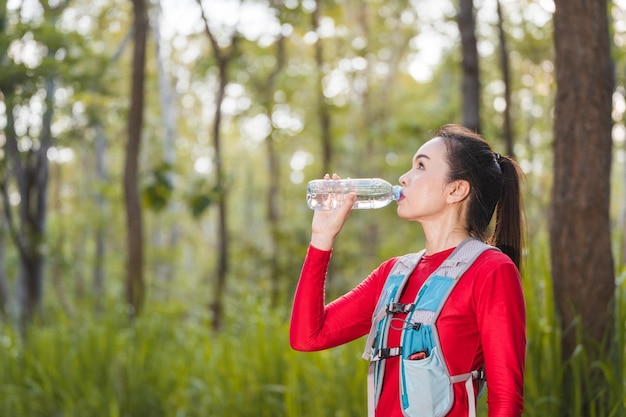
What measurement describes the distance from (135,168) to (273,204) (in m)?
11.1

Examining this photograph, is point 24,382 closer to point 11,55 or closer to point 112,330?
point 112,330

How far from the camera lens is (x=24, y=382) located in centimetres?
648

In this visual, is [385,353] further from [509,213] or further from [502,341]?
[509,213]

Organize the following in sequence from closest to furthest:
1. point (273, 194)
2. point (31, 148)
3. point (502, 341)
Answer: point (502, 341) → point (31, 148) → point (273, 194)

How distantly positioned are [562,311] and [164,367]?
3.55m

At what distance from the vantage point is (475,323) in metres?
2.18

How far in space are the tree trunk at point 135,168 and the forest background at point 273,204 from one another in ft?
0.08

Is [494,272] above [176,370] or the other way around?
above

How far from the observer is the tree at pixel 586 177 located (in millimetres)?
3744

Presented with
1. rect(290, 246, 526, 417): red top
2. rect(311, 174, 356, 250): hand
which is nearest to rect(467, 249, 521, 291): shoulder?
rect(290, 246, 526, 417): red top

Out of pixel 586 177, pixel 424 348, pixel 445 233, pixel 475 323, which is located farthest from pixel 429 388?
pixel 586 177

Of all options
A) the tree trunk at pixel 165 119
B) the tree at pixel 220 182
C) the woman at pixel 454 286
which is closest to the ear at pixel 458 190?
the woman at pixel 454 286

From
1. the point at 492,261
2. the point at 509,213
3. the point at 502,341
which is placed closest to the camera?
the point at 502,341

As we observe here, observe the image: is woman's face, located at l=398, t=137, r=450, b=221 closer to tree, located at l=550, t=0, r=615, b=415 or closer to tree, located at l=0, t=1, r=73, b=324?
tree, located at l=550, t=0, r=615, b=415
